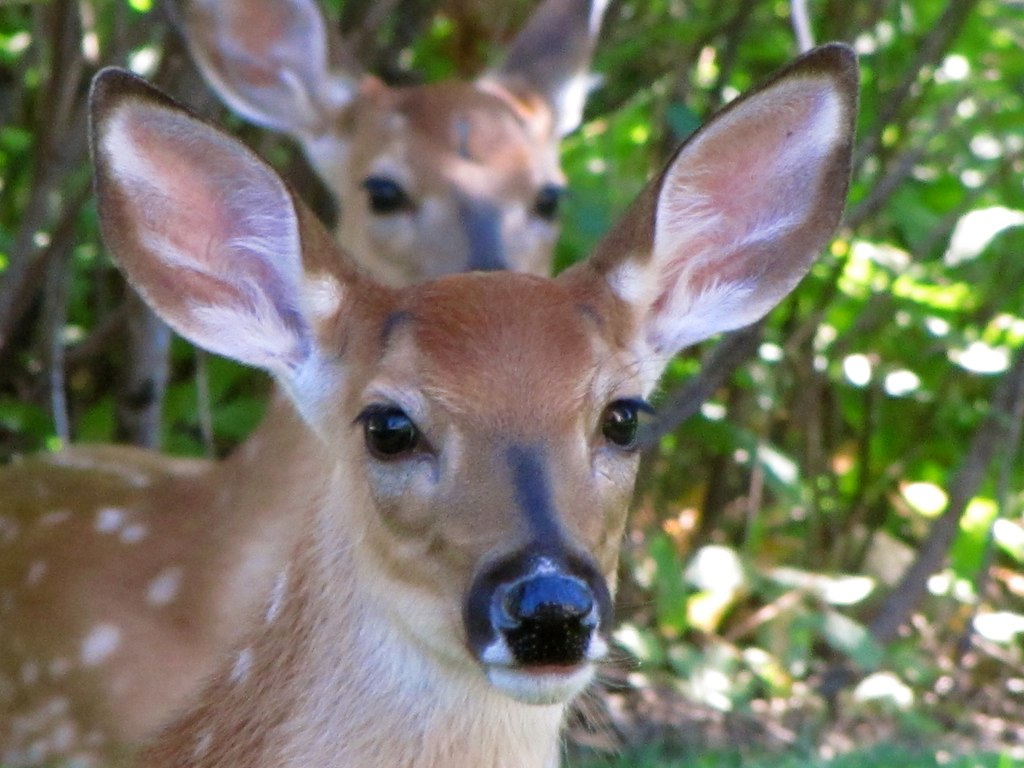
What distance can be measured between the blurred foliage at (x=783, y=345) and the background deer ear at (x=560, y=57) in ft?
0.84

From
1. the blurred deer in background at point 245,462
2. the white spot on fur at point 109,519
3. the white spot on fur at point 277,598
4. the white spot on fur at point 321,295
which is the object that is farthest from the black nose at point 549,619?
the white spot on fur at point 109,519

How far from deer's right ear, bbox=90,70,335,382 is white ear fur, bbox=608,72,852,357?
23.1 inches

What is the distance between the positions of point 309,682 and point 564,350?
0.68 m

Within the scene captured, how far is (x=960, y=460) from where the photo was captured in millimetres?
6832

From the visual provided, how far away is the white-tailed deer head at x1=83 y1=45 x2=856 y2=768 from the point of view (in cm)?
293

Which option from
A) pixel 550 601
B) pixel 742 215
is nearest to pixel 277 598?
pixel 550 601

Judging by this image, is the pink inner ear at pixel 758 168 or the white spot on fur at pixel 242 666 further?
the pink inner ear at pixel 758 168

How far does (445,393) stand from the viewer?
305cm

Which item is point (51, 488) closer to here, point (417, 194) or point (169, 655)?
point (169, 655)

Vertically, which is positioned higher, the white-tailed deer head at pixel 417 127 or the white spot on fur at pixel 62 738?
the white-tailed deer head at pixel 417 127

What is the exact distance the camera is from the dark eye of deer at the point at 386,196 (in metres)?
5.54

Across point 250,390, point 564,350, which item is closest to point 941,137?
point 250,390

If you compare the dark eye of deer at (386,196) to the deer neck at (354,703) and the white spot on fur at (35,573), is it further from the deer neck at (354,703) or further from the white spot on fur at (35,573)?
the deer neck at (354,703)

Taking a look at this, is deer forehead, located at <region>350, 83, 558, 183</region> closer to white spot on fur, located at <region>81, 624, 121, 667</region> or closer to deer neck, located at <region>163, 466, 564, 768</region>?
white spot on fur, located at <region>81, 624, 121, 667</region>
